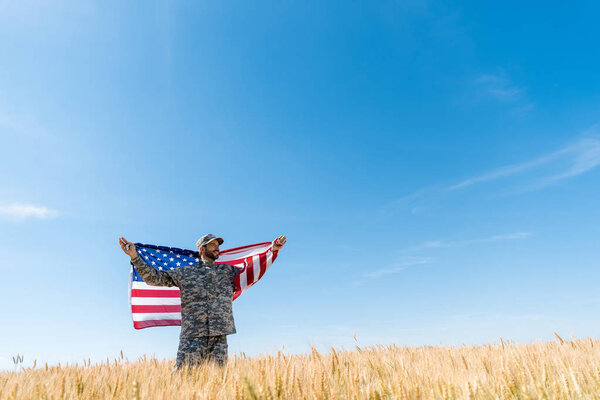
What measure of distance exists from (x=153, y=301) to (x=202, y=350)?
122 inches

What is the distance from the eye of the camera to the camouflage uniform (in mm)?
6770

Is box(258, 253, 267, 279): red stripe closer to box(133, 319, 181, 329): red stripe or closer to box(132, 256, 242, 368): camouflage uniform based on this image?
box(132, 256, 242, 368): camouflage uniform

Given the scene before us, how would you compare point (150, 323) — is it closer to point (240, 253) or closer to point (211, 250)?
point (240, 253)

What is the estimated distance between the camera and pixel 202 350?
6.78m

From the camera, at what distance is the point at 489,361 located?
4.23m

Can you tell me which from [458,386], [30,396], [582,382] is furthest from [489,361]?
[30,396]

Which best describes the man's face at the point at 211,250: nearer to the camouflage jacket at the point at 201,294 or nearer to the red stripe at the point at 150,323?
the camouflage jacket at the point at 201,294

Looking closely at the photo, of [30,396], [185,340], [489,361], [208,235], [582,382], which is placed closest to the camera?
[30,396]

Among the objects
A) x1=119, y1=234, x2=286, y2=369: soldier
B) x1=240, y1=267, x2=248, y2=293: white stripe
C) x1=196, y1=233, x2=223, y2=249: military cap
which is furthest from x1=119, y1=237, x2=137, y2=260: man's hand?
x1=240, y1=267, x2=248, y2=293: white stripe

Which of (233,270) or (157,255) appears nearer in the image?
(233,270)

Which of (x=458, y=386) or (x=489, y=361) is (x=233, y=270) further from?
(x=458, y=386)

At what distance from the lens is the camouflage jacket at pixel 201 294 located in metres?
6.84

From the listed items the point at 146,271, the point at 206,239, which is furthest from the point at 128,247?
the point at 206,239

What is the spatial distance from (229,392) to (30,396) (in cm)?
142
